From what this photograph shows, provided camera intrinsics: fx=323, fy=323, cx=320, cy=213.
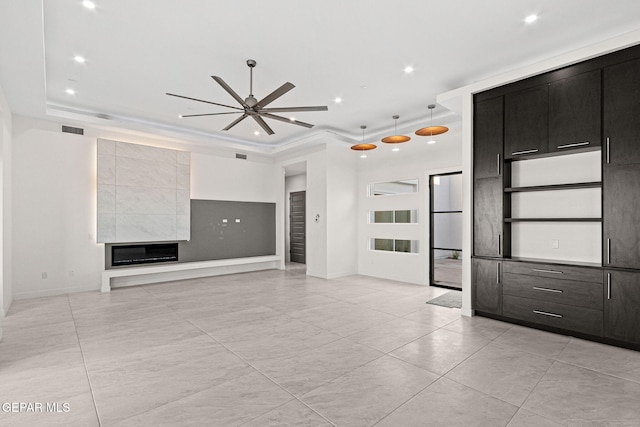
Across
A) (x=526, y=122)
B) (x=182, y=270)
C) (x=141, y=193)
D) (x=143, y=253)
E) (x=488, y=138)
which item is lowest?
(x=182, y=270)

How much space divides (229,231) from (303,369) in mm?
6196

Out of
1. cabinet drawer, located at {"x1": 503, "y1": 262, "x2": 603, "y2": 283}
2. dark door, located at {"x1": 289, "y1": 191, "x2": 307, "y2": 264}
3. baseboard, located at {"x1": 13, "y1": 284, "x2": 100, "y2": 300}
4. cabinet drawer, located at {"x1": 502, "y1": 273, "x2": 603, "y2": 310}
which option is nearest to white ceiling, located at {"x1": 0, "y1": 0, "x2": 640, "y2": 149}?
cabinet drawer, located at {"x1": 503, "y1": 262, "x2": 603, "y2": 283}

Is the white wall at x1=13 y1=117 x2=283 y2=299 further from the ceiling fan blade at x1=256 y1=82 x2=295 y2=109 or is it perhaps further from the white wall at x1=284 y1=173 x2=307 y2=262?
the white wall at x1=284 y1=173 x2=307 y2=262

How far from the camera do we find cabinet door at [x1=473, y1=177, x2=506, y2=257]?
4586mm

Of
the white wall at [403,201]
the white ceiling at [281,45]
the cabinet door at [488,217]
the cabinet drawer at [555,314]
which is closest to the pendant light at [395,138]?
the white wall at [403,201]

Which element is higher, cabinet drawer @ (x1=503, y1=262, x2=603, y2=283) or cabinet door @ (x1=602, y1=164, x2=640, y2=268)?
cabinet door @ (x1=602, y1=164, x2=640, y2=268)

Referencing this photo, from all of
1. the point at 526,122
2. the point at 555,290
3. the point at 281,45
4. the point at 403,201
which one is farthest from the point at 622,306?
the point at 281,45

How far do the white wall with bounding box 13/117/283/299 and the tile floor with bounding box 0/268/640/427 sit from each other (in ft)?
3.56

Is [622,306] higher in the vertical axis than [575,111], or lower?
lower

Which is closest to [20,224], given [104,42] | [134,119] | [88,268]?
[88,268]

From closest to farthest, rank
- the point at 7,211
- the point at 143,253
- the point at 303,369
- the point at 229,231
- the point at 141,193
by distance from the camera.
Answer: the point at 303,369, the point at 7,211, the point at 141,193, the point at 143,253, the point at 229,231

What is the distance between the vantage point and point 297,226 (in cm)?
1103

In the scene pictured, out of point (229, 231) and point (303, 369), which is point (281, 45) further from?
point (229, 231)

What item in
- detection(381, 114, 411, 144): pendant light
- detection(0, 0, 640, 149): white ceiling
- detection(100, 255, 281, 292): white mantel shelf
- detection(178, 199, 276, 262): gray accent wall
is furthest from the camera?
detection(178, 199, 276, 262): gray accent wall
